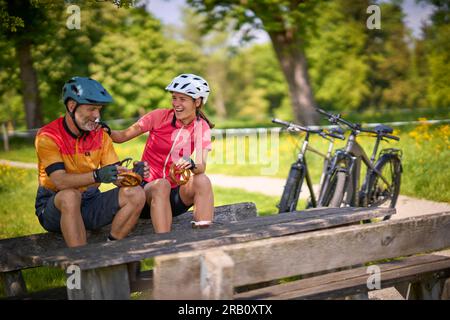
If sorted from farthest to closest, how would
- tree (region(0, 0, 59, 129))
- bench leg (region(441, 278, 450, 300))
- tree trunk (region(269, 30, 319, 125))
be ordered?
tree trunk (region(269, 30, 319, 125)) < tree (region(0, 0, 59, 129)) < bench leg (region(441, 278, 450, 300))

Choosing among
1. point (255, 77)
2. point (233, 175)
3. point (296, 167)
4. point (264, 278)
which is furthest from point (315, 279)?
point (255, 77)

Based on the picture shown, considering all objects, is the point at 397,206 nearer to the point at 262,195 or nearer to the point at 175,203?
the point at 262,195

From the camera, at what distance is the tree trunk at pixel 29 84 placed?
23.8 metres

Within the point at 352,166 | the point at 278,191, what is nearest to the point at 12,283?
the point at 352,166

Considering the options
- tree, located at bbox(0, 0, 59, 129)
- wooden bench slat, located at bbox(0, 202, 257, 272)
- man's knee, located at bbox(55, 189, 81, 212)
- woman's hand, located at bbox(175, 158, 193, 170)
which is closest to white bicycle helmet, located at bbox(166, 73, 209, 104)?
woman's hand, located at bbox(175, 158, 193, 170)

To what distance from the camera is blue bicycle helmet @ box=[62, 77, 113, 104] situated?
4.62 m

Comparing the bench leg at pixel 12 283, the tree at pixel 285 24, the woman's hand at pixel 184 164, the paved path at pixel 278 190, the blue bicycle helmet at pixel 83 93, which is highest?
the tree at pixel 285 24

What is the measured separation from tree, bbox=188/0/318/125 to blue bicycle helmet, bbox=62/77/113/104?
46.4ft

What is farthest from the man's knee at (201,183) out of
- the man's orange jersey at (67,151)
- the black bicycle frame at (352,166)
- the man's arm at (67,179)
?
the black bicycle frame at (352,166)

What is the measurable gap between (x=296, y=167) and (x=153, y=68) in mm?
47597

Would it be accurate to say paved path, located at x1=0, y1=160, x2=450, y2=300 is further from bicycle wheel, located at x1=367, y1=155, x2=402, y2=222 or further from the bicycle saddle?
the bicycle saddle

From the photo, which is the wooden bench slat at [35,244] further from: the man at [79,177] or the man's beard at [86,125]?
the man's beard at [86,125]

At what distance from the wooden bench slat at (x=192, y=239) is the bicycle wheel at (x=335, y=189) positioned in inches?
83.3

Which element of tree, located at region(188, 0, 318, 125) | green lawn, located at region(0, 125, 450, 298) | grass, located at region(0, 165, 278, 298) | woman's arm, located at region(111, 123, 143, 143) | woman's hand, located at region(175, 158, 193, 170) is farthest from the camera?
tree, located at region(188, 0, 318, 125)
